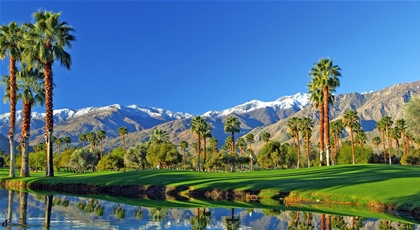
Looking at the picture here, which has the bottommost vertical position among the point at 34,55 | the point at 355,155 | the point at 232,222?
the point at 232,222

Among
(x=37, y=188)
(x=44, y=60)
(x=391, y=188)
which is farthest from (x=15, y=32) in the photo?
(x=391, y=188)

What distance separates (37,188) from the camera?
52344 mm

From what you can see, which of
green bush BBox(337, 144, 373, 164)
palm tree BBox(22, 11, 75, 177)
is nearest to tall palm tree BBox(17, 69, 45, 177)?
palm tree BBox(22, 11, 75, 177)

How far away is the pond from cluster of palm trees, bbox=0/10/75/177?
26.1 meters

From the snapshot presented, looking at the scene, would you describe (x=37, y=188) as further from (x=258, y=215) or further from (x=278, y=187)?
(x=258, y=215)

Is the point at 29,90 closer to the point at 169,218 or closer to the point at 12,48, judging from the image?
the point at 12,48

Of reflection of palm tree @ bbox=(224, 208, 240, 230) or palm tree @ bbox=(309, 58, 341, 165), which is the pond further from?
palm tree @ bbox=(309, 58, 341, 165)

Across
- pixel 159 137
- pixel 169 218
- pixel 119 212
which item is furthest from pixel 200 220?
pixel 159 137

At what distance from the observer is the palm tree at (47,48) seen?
2208 inches

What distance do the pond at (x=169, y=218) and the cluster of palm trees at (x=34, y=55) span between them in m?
26.1

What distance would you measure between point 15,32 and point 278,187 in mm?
44173

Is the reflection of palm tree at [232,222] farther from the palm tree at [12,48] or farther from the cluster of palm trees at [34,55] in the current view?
the palm tree at [12,48]

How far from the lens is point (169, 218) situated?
88.4ft

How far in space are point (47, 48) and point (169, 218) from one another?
38454 millimetres
